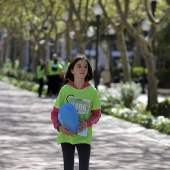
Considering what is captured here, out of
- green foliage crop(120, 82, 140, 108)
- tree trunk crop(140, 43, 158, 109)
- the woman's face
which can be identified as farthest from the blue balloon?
green foliage crop(120, 82, 140, 108)

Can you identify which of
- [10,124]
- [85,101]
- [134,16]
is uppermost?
[134,16]

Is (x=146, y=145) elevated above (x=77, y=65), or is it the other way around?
(x=77, y=65)

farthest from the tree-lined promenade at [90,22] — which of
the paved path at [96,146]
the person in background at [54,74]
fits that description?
the paved path at [96,146]

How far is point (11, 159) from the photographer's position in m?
10.6

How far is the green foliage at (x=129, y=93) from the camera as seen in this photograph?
2272 centimetres

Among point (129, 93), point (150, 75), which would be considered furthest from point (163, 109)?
point (129, 93)

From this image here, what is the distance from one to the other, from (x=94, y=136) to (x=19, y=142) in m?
2.20

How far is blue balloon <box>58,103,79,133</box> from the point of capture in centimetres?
661

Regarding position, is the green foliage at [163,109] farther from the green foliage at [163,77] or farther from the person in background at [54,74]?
the green foliage at [163,77]

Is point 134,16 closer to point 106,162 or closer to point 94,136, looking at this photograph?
point 94,136

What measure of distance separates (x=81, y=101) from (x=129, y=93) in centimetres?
1597

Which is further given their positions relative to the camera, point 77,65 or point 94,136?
point 94,136

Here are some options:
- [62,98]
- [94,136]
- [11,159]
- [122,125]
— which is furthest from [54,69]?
[62,98]

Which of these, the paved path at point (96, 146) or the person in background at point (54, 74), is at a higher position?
the person in background at point (54, 74)
